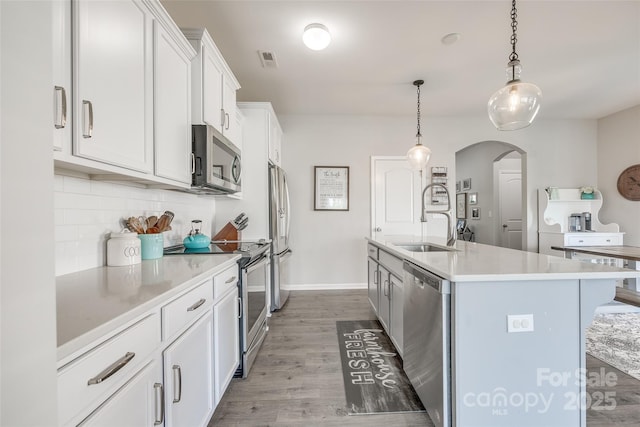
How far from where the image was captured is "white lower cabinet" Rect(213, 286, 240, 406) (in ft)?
4.85

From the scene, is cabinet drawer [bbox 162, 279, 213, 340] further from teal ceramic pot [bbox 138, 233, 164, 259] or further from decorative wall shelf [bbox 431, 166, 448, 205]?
decorative wall shelf [bbox 431, 166, 448, 205]

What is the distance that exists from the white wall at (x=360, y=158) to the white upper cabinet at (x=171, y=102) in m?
2.51

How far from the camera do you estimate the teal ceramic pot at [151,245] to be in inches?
64.4

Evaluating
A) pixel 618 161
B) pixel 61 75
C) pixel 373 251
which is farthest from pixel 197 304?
pixel 618 161

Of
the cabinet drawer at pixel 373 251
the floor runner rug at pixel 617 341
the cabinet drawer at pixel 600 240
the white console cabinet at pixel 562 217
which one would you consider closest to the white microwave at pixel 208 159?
the cabinet drawer at pixel 373 251

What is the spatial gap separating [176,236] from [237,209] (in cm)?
85

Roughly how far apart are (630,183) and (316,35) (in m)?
4.97

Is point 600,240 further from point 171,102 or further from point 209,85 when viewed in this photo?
point 171,102

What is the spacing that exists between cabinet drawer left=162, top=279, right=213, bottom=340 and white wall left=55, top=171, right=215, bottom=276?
0.59 m

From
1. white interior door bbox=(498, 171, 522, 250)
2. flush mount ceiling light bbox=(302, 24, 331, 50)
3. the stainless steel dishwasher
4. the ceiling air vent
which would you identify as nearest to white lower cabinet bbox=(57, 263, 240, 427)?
the stainless steel dishwasher

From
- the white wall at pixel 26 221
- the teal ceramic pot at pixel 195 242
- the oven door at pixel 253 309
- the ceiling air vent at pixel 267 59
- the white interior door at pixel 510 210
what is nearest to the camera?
the white wall at pixel 26 221

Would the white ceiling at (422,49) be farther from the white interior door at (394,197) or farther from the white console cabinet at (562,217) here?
the white console cabinet at (562,217)

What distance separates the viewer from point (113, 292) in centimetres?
96

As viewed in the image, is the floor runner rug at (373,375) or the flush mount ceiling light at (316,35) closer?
the floor runner rug at (373,375)
